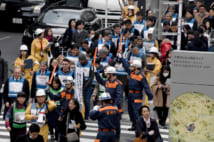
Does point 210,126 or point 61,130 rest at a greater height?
point 210,126

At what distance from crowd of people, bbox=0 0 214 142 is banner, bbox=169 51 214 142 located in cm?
260

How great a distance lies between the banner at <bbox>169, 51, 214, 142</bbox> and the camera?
32.1ft

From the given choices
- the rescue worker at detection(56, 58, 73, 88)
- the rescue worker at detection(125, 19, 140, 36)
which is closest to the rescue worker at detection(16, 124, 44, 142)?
the rescue worker at detection(56, 58, 73, 88)

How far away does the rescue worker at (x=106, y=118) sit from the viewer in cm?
1248

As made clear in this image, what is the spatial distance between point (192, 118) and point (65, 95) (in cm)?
527

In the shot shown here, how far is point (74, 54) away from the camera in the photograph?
17250 millimetres

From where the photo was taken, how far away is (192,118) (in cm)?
1009

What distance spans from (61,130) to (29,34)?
32.5ft

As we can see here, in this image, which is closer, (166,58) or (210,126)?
(210,126)

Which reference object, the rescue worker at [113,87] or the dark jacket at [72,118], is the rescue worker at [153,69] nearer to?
the rescue worker at [113,87]

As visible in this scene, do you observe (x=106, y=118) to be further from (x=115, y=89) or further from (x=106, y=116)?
(x=115, y=89)

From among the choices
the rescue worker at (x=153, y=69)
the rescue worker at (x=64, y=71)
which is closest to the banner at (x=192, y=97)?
the rescue worker at (x=64, y=71)

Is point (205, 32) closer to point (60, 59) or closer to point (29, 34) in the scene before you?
point (60, 59)

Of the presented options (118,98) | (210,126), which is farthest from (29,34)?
(210,126)
